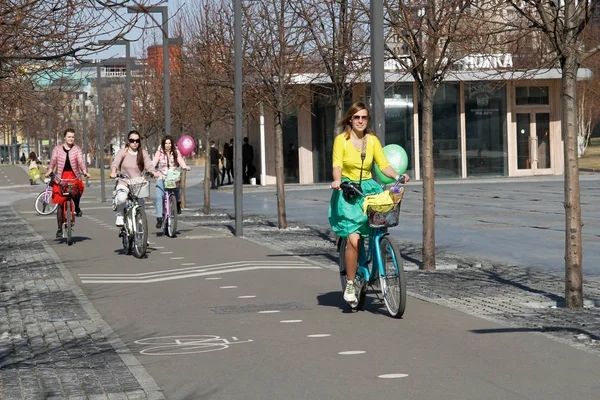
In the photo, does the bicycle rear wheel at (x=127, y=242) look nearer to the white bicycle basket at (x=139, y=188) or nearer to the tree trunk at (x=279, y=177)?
the white bicycle basket at (x=139, y=188)

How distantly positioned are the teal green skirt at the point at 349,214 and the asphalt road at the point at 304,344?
2.36 feet

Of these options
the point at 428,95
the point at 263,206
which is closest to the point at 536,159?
the point at 263,206

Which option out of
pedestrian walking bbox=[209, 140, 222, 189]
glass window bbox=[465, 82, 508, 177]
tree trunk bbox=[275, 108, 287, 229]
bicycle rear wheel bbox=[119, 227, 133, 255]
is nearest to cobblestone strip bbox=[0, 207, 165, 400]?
bicycle rear wheel bbox=[119, 227, 133, 255]

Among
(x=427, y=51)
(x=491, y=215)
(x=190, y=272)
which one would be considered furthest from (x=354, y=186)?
(x=491, y=215)

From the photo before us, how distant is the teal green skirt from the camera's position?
9.58 m

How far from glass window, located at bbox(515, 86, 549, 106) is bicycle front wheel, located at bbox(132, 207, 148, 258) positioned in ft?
113

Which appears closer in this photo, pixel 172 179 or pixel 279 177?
pixel 172 179

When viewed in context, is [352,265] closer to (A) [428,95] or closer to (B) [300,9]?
(A) [428,95]

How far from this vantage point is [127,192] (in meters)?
16.7

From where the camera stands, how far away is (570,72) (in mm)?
9758

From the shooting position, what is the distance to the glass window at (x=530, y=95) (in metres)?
48.2

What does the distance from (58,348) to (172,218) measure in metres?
11.3

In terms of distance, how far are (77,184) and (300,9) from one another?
14.9ft

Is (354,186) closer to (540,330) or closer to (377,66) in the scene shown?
(540,330)
